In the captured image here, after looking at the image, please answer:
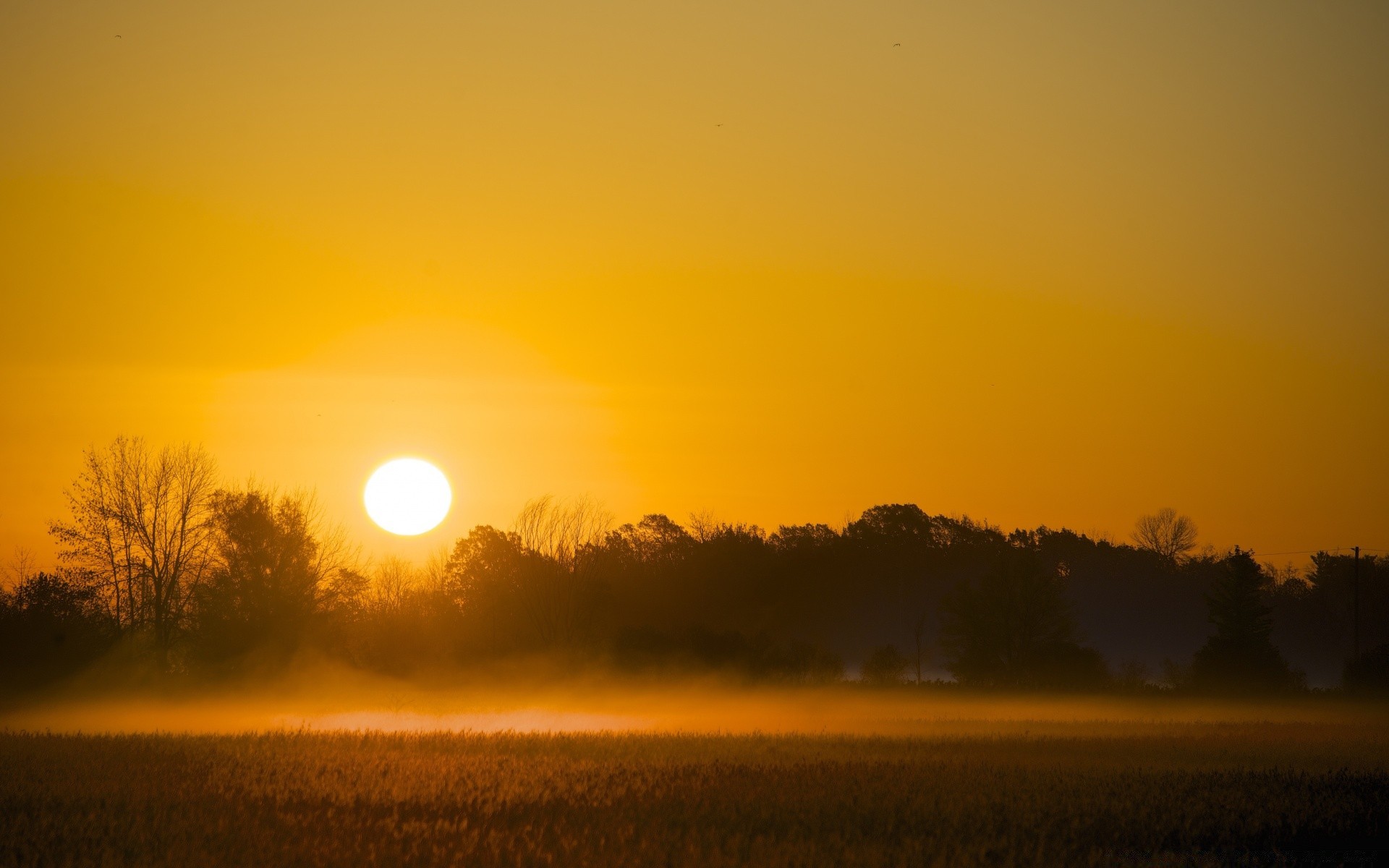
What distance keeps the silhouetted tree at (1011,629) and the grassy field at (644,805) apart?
43884mm

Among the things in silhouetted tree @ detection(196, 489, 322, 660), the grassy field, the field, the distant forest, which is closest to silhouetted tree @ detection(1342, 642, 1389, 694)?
the distant forest

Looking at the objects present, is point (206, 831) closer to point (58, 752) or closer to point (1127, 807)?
point (58, 752)

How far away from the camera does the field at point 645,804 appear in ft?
54.5

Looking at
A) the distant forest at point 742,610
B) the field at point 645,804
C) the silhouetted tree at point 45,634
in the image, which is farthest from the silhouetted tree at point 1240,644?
the silhouetted tree at point 45,634

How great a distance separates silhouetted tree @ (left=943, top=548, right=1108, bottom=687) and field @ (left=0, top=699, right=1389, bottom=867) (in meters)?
43.4

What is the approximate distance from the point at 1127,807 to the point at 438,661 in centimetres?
4307

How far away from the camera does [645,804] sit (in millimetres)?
20766

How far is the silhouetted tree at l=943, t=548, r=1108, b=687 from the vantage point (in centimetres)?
7512

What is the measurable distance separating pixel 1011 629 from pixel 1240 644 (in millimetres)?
13098

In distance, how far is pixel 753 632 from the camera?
64.9 metres

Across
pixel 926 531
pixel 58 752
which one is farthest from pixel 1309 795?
pixel 926 531

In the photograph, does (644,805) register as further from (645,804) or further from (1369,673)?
(1369,673)

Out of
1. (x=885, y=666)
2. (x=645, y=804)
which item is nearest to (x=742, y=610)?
(x=885, y=666)

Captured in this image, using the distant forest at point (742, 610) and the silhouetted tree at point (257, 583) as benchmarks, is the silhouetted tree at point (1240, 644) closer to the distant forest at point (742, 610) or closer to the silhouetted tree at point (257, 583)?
the distant forest at point (742, 610)
